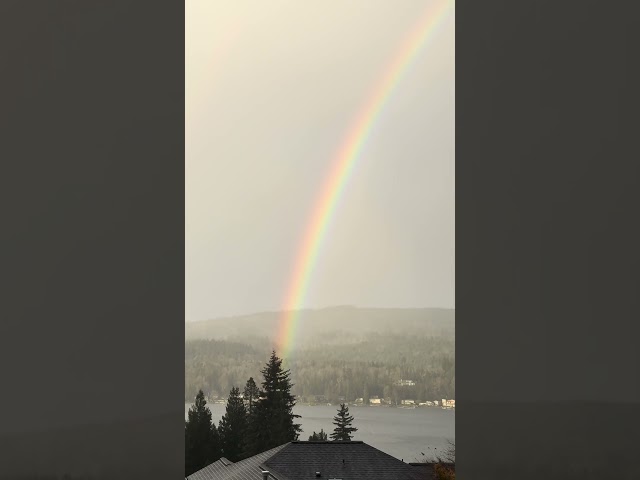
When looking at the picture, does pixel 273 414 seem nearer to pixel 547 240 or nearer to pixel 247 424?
pixel 247 424

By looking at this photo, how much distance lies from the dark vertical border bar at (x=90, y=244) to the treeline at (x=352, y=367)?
66.4 feet

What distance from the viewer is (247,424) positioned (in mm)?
25375

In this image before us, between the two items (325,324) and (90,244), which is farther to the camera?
(325,324)

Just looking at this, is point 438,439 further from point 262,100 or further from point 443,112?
point 262,100

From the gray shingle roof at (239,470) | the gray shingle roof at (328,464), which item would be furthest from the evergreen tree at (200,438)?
the gray shingle roof at (328,464)

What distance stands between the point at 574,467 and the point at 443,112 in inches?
906

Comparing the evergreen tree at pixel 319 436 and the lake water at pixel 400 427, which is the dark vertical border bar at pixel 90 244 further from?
the evergreen tree at pixel 319 436

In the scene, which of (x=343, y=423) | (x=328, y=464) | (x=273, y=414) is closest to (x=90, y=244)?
(x=328, y=464)

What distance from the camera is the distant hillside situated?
22.6 metres

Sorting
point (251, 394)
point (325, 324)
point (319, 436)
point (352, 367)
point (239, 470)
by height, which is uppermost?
point (325, 324)

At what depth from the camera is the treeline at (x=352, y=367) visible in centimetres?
2180

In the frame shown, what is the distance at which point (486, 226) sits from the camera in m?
1.54

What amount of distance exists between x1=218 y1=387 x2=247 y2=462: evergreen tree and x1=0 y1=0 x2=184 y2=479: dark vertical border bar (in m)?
24.1

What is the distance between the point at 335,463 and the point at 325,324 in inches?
334
